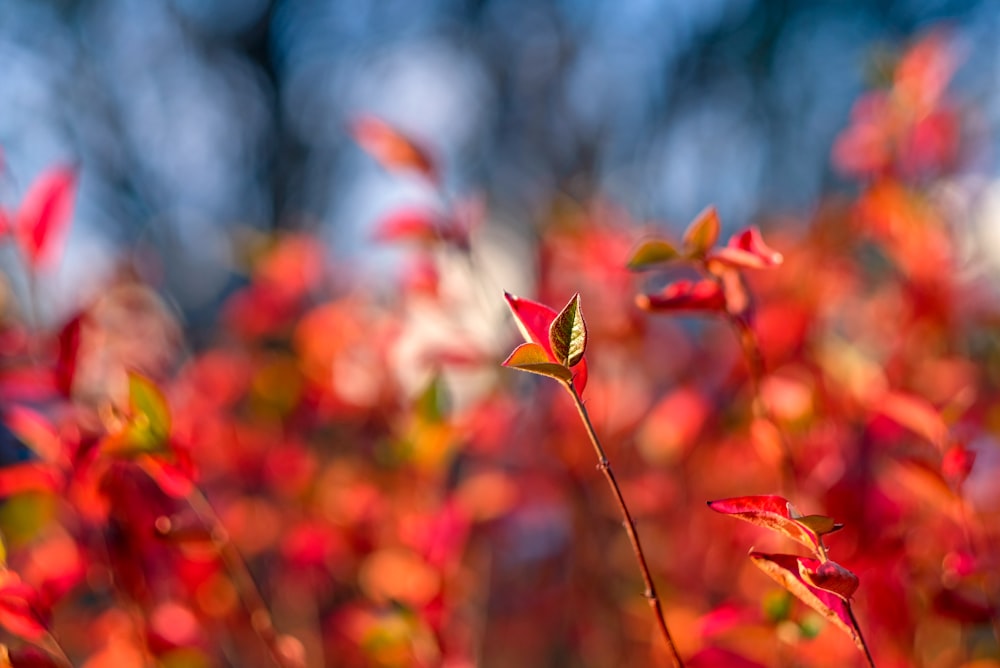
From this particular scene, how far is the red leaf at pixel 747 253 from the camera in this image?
536 mm

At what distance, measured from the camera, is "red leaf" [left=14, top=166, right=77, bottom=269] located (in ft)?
2.80

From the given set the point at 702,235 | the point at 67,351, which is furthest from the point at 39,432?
the point at 702,235

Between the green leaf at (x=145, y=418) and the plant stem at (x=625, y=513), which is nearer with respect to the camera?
the plant stem at (x=625, y=513)

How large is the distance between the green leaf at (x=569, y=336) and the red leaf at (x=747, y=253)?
148mm

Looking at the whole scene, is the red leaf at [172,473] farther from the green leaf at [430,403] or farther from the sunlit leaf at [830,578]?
the sunlit leaf at [830,578]

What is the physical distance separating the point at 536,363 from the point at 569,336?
0.03m

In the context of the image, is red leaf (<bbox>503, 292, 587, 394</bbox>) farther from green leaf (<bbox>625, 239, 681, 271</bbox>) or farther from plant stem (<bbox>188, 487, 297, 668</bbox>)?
plant stem (<bbox>188, 487, 297, 668</bbox>)

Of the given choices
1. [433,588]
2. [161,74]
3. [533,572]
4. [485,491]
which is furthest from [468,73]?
[433,588]

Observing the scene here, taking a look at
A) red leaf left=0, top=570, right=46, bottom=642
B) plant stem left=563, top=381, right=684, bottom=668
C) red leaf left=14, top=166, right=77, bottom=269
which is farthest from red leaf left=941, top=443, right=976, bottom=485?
red leaf left=14, top=166, right=77, bottom=269

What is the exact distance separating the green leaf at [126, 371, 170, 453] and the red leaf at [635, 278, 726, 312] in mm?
379

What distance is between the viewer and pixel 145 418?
636 millimetres

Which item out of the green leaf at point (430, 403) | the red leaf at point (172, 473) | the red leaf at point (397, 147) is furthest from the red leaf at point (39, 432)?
the red leaf at point (397, 147)

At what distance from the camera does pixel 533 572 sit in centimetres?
218

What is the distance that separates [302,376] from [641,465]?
28.3 inches
